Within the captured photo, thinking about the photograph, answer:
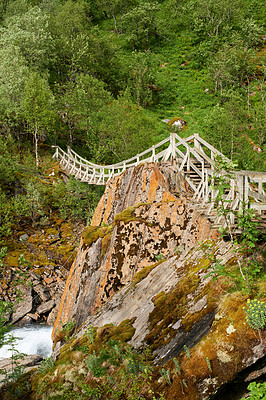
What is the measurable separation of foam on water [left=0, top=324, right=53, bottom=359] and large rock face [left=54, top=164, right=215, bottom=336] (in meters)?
1.80

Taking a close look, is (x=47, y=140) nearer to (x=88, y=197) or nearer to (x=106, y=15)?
(x=88, y=197)

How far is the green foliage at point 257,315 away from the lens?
11.8 feet

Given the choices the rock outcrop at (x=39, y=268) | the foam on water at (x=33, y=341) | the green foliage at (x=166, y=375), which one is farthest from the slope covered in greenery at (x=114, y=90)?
the green foliage at (x=166, y=375)

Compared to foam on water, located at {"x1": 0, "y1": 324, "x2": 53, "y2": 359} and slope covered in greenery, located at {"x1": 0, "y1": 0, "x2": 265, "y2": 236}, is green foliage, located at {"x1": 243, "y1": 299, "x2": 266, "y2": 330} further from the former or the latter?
slope covered in greenery, located at {"x1": 0, "y1": 0, "x2": 265, "y2": 236}

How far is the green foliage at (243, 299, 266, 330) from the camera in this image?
359cm

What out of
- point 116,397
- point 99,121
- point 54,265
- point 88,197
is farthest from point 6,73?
point 116,397

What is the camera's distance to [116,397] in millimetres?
4555

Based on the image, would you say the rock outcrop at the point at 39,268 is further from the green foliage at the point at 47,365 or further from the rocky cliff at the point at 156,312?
the green foliage at the point at 47,365

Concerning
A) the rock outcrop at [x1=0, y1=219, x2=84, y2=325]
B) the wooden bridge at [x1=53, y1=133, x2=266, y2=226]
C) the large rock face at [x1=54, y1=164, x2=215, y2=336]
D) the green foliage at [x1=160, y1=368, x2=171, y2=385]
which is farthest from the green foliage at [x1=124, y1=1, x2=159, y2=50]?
the green foliage at [x1=160, y1=368, x2=171, y2=385]

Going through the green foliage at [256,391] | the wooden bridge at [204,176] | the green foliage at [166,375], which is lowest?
the green foliage at [166,375]

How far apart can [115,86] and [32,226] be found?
21.0 m

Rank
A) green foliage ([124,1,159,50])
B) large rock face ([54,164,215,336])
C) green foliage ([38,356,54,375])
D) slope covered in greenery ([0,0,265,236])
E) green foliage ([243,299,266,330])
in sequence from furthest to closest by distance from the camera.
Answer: green foliage ([124,1,159,50]), slope covered in greenery ([0,0,265,236]), large rock face ([54,164,215,336]), green foliage ([38,356,54,375]), green foliage ([243,299,266,330])

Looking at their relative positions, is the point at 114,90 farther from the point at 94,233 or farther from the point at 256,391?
the point at 256,391

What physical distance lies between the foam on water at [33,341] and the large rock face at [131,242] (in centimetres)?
180
